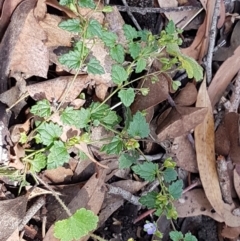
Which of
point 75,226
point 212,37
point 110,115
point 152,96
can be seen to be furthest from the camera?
point 212,37

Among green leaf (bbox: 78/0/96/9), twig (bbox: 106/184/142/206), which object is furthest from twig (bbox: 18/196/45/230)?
green leaf (bbox: 78/0/96/9)

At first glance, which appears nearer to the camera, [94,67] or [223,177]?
[94,67]

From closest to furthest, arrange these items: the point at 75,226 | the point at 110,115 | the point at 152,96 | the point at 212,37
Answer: the point at 75,226 → the point at 110,115 → the point at 152,96 → the point at 212,37

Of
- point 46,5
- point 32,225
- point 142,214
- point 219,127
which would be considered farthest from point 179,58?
point 32,225

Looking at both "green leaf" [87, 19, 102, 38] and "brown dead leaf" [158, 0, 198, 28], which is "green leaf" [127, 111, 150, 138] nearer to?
"green leaf" [87, 19, 102, 38]

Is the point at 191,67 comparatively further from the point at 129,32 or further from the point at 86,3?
the point at 86,3

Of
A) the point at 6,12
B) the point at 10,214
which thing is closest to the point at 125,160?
the point at 10,214
